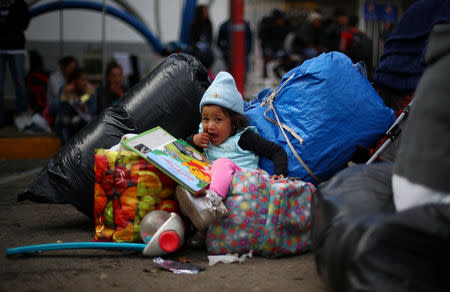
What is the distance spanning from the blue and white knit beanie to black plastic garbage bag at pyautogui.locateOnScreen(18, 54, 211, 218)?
313mm

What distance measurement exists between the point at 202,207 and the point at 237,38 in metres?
5.03

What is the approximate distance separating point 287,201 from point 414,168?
3.61ft

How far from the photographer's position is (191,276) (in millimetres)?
2561

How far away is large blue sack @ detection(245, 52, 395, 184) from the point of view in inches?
124

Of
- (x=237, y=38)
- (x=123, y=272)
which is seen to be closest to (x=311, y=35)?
(x=237, y=38)

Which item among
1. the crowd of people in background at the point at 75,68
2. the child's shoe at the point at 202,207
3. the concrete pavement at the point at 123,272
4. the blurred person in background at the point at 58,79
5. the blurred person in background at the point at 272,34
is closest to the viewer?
the concrete pavement at the point at 123,272

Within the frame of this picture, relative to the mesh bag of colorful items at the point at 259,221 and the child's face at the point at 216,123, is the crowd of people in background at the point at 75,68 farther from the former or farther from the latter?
the mesh bag of colorful items at the point at 259,221

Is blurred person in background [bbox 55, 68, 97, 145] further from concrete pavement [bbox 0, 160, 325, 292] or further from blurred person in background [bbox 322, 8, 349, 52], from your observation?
blurred person in background [bbox 322, 8, 349, 52]

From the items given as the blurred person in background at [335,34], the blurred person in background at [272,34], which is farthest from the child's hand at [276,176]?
the blurred person in background at [272,34]

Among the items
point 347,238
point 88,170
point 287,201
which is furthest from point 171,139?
point 347,238

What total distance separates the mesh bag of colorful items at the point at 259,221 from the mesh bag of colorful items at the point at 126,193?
35cm

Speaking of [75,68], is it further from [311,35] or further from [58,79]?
[311,35]

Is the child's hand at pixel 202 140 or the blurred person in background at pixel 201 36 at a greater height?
the blurred person in background at pixel 201 36

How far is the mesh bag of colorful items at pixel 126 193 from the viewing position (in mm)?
2916
